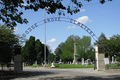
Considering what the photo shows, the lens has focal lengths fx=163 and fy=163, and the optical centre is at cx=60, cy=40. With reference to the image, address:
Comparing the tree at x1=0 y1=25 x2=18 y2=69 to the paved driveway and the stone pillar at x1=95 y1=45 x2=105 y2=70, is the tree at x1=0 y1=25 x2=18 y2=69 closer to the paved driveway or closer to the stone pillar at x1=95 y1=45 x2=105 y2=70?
the paved driveway

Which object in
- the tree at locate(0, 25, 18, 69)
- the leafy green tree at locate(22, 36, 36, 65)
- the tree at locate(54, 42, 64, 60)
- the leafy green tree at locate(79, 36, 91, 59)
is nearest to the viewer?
the tree at locate(0, 25, 18, 69)

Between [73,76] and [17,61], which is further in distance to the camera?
[17,61]

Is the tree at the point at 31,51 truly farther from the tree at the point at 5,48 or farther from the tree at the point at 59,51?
the tree at the point at 59,51

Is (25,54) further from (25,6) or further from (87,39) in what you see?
(25,6)

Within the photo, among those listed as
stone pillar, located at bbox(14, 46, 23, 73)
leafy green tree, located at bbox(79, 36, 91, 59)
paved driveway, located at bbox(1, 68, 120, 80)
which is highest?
leafy green tree, located at bbox(79, 36, 91, 59)

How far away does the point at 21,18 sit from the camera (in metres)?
13.3

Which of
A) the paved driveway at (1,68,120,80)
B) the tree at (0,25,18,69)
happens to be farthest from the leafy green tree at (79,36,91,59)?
the paved driveway at (1,68,120,80)

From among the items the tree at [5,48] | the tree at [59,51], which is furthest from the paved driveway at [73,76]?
the tree at [59,51]

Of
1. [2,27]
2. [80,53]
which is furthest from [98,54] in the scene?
[80,53]

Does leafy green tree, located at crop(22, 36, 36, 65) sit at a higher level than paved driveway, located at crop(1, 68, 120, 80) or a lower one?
higher

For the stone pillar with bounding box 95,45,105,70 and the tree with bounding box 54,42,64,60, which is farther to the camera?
the tree with bounding box 54,42,64,60

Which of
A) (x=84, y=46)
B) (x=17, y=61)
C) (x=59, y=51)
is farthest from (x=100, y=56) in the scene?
(x=59, y=51)

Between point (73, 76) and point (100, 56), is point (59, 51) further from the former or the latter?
point (73, 76)

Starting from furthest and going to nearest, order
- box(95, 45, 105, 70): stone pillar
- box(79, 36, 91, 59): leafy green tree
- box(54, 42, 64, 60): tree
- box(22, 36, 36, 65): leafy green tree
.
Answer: box(54, 42, 64, 60): tree → box(79, 36, 91, 59): leafy green tree → box(22, 36, 36, 65): leafy green tree → box(95, 45, 105, 70): stone pillar
